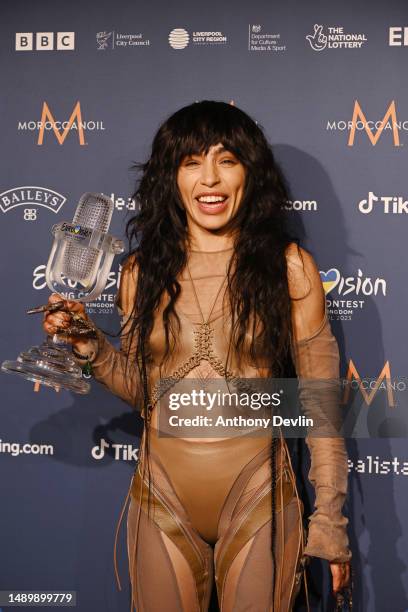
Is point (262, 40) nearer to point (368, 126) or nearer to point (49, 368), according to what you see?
point (368, 126)

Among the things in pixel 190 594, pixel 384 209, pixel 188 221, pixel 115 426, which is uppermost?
pixel 384 209

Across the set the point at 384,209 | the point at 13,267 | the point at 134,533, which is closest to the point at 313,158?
the point at 384,209

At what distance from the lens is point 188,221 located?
7.34 ft

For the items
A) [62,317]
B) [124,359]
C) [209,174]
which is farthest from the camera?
[124,359]

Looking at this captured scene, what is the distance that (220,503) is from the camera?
2.04 meters

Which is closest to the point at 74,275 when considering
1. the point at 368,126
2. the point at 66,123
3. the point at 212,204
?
the point at 212,204

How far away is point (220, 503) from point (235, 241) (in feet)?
2.36

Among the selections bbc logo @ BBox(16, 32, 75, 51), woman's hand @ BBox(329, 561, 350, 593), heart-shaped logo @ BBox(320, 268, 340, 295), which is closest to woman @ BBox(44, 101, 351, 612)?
woman's hand @ BBox(329, 561, 350, 593)

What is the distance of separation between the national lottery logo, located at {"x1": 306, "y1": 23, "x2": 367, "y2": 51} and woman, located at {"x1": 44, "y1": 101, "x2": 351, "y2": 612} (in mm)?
660

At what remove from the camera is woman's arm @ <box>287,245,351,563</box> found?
6.42 feet

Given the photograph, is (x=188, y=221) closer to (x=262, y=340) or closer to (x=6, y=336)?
(x=262, y=340)

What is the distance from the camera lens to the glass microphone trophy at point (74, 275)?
6.59 feet

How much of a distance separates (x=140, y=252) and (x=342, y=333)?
807mm

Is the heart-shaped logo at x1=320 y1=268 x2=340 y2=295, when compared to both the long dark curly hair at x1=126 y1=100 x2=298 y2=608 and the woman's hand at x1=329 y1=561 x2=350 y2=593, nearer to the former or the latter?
the long dark curly hair at x1=126 y1=100 x2=298 y2=608
